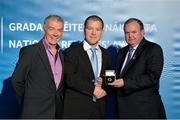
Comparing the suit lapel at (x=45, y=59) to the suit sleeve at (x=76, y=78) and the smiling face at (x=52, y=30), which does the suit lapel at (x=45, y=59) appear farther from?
the suit sleeve at (x=76, y=78)

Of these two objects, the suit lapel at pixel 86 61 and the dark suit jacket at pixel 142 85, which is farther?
the suit lapel at pixel 86 61

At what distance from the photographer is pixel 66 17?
485 cm

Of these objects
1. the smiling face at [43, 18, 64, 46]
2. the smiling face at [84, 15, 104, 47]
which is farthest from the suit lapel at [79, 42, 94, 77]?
the smiling face at [43, 18, 64, 46]

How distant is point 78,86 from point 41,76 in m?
0.44

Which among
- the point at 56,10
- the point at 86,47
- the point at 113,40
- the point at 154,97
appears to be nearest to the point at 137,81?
the point at 154,97

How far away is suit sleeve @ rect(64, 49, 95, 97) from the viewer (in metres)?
3.76

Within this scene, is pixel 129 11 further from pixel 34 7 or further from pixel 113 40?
pixel 34 7

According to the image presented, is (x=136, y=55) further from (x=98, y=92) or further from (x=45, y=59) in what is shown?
(x=45, y=59)

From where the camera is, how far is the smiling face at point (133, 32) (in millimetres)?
3809

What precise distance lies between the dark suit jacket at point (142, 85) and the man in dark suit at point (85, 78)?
0.81 feet

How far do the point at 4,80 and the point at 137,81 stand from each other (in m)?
1.91

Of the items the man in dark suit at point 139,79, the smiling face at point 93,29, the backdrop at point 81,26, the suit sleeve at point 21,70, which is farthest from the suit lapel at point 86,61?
the backdrop at point 81,26

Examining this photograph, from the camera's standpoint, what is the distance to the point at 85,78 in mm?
3807

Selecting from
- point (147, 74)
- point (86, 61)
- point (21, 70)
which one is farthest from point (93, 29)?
point (21, 70)
